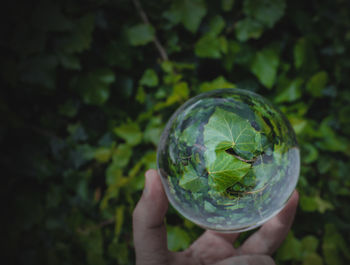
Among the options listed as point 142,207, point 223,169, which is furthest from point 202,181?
point 142,207

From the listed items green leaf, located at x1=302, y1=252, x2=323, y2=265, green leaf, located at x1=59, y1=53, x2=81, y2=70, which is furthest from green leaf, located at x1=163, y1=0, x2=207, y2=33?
green leaf, located at x1=302, y1=252, x2=323, y2=265

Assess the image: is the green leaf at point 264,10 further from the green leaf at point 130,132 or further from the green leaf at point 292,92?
the green leaf at point 130,132

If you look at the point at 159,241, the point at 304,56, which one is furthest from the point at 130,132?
the point at 304,56

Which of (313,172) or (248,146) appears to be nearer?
(248,146)

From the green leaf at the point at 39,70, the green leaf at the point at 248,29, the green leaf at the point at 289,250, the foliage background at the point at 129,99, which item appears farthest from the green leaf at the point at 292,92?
the green leaf at the point at 39,70

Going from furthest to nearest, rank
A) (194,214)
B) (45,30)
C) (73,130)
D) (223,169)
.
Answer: (73,130)
(45,30)
(194,214)
(223,169)

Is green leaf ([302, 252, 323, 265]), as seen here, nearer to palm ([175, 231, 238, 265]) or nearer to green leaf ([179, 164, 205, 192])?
palm ([175, 231, 238, 265])

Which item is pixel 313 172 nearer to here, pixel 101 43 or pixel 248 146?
pixel 248 146

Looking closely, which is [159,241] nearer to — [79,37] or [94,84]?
[94,84]
